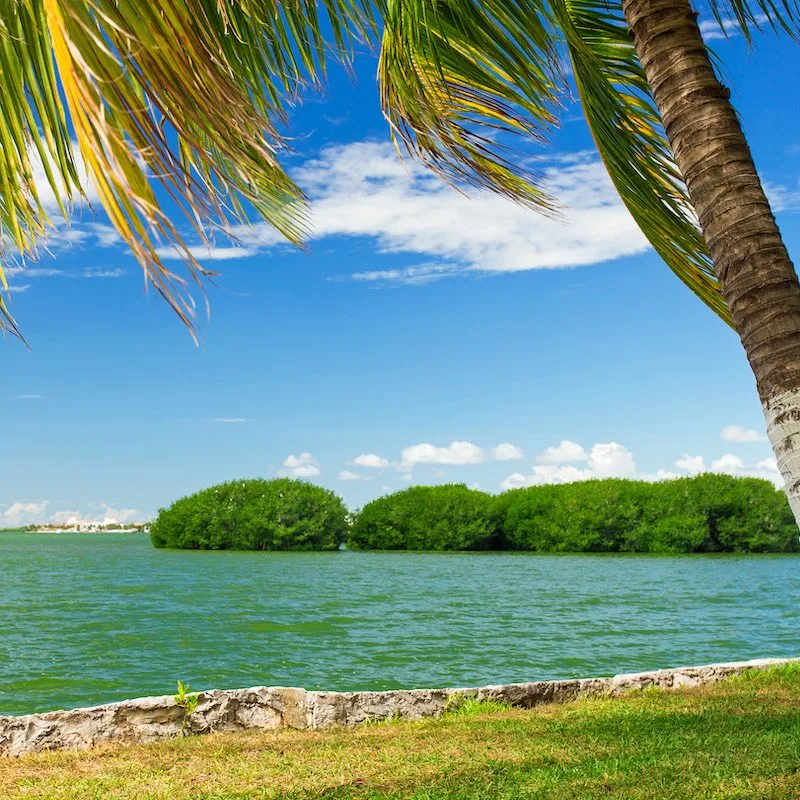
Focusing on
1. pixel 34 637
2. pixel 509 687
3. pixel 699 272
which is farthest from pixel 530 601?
pixel 699 272

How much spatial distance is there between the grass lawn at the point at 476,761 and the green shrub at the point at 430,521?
149 ft

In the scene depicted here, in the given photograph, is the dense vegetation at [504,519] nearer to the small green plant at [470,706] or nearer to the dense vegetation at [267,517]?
the dense vegetation at [267,517]

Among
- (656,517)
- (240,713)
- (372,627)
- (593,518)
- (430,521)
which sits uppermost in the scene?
(430,521)

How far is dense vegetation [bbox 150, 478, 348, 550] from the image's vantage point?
53250 mm

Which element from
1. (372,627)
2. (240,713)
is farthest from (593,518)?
(240,713)

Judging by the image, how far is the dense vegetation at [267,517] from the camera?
5325 centimetres

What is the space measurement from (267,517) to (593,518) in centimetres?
Answer: 2056

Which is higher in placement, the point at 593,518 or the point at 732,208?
the point at 593,518

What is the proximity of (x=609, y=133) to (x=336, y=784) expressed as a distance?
14.8 ft

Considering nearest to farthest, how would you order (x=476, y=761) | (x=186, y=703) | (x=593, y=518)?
(x=476, y=761) < (x=186, y=703) < (x=593, y=518)

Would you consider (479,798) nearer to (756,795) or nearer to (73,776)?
(756,795)

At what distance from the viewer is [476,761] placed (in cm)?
530

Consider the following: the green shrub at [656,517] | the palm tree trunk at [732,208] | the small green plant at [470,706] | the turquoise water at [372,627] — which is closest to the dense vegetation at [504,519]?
the green shrub at [656,517]

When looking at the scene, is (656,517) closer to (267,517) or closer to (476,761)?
(267,517)
